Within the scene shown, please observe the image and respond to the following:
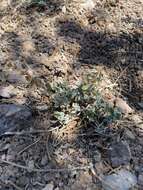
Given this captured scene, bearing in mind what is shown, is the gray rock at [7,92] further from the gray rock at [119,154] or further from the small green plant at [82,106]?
the gray rock at [119,154]

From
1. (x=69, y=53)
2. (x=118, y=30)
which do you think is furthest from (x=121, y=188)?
(x=118, y=30)

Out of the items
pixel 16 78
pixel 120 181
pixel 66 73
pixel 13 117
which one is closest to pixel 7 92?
pixel 16 78

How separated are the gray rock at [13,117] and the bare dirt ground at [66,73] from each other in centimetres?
5

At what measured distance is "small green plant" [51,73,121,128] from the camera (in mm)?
2397

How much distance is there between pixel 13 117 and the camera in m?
2.44

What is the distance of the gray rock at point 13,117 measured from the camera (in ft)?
7.94

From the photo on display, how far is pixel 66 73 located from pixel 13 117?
0.54 metres

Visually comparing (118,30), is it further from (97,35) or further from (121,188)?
(121,188)

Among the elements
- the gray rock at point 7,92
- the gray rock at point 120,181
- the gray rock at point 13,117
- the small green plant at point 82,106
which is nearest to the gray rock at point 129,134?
the small green plant at point 82,106

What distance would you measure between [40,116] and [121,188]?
681 millimetres

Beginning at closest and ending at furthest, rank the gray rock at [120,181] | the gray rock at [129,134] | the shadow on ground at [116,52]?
the gray rock at [120,181], the gray rock at [129,134], the shadow on ground at [116,52]

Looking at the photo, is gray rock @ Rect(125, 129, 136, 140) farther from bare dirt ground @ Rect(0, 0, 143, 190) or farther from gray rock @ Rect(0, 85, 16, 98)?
gray rock @ Rect(0, 85, 16, 98)

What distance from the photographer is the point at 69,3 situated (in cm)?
319

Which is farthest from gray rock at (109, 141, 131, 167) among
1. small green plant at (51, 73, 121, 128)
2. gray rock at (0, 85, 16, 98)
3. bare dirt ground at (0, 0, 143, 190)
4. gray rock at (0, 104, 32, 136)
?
gray rock at (0, 85, 16, 98)
